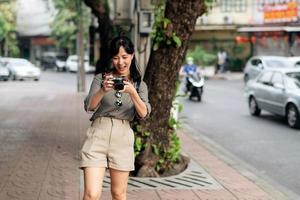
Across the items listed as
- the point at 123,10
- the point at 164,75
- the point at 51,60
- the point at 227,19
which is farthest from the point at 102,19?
the point at 51,60

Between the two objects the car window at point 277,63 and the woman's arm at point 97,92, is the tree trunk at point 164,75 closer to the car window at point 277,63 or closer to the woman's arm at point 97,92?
the woman's arm at point 97,92

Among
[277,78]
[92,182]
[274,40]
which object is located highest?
[92,182]

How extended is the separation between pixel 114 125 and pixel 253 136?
826 centimetres

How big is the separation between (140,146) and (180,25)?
1.68 m

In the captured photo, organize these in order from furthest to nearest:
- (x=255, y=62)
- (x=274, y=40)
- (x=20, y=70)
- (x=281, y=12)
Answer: (x=274, y=40)
(x=281, y=12)
(x=20, y=70)
(x=255, y=62)

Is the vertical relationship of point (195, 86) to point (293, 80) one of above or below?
below

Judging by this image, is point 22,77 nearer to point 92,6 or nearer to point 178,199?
point 92,6

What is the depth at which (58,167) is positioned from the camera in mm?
8242

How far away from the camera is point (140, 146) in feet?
25.4

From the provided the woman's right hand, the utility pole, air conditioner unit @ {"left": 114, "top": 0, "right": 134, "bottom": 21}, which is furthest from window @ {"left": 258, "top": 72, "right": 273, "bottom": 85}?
the woman's right hand

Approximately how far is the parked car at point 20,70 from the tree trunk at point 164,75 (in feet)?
99.3

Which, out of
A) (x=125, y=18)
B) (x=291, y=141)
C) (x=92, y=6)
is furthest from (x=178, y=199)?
(x=92, y=6)

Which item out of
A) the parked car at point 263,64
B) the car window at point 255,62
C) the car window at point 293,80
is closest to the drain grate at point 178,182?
the car window at point 293,80

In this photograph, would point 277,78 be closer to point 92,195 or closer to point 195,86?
point 195,86
